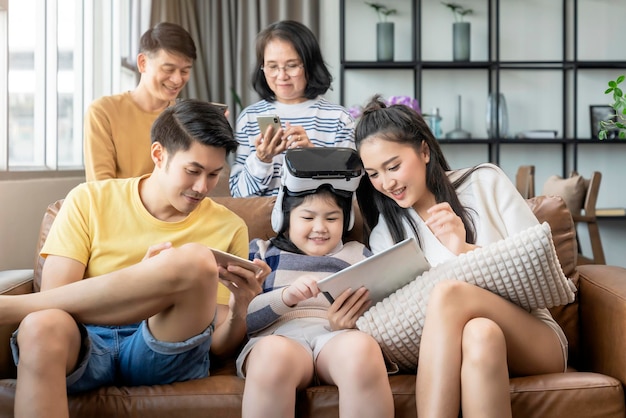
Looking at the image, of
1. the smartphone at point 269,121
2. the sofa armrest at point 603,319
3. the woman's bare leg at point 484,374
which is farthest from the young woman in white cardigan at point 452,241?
the smartphone at point 269,121

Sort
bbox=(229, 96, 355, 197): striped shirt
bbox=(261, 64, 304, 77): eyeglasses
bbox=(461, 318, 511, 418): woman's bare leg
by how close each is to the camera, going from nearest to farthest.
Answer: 1. bbox=(461, 318, 511, 418): woman's bare leg
2. bbox=(229, 96, 355, 197): striped shirt
3. bbox=(261, 64, 304, 77): eyeglasses

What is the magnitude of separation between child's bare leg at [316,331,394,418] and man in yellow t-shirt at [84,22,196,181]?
4.59ft

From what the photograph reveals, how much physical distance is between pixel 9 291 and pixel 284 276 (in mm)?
662

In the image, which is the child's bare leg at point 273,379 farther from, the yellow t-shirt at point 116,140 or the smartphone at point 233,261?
the yellow t-shirt at point 116,140

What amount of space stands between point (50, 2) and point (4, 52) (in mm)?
711

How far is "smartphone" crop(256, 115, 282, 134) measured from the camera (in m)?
2.45

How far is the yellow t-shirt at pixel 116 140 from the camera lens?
9.14ft

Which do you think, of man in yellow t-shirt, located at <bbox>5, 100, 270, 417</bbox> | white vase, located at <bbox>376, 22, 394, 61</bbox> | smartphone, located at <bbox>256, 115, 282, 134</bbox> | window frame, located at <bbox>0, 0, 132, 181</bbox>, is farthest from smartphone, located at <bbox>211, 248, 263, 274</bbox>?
white vase, located at <bbox>376, 22, 394, 61</bbox>

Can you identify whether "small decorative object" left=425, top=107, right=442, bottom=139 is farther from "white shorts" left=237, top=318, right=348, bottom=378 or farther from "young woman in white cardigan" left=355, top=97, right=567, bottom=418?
"white shorts" left=237, top=318, right=348, bottom=378

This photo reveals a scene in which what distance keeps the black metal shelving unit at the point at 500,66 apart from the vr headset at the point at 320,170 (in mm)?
3478

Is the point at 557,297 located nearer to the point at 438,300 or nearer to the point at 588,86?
the point at 438,300

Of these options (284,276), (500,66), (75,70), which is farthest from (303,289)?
(500,66)

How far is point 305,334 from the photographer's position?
1.87 metres

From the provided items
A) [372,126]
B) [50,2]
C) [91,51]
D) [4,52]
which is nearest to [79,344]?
[372,126]
